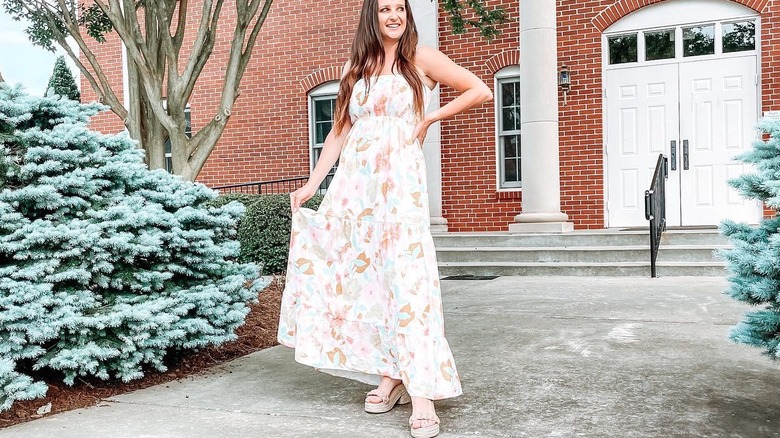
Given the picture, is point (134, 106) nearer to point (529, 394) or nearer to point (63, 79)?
point (529, 394)

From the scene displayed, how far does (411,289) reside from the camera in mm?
3199

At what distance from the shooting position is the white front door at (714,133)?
10.5 m

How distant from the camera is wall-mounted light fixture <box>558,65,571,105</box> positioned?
1130 cm

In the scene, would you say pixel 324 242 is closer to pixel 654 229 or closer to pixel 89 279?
pixel 89 279

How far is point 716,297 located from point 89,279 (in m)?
5.23

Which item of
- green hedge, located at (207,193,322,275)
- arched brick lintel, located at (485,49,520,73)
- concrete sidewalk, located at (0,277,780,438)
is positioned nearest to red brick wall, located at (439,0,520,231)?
arched brick lintel, located at (485,49,520,73)

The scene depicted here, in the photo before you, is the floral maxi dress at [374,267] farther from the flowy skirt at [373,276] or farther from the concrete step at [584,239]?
the concrete step at [584,239]

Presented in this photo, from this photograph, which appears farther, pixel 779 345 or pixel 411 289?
pixel 411 289

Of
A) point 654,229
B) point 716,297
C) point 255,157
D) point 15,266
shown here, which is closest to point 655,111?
A: point 654,229

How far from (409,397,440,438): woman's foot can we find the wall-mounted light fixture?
29.6 feet

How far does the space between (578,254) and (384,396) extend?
6243mm

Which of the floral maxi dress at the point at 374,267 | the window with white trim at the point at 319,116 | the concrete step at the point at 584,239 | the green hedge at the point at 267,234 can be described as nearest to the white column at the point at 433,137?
the concrete step at the point at 584,239

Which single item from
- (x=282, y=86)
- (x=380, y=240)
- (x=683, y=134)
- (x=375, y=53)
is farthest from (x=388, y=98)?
(x=282, y=86)

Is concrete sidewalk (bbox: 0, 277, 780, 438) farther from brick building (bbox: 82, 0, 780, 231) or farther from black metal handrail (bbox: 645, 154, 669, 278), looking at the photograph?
brick building (bbox: 82, 0, 780, 231)
